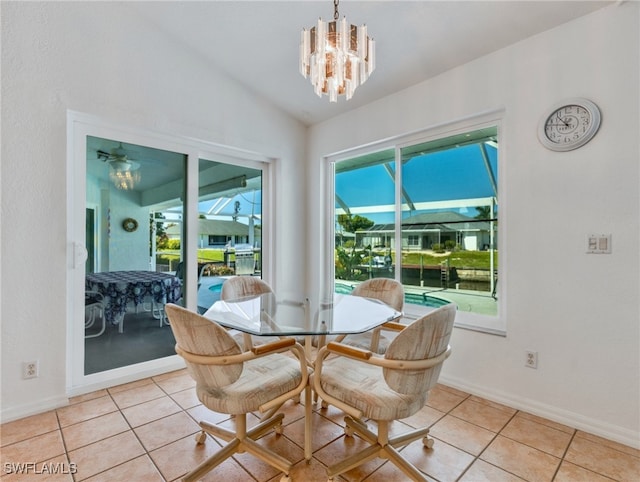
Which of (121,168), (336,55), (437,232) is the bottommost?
(437,232)

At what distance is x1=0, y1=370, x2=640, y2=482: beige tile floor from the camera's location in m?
1.66

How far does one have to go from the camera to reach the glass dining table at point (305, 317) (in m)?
1.73

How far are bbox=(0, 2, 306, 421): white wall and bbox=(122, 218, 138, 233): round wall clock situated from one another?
0.48 metres

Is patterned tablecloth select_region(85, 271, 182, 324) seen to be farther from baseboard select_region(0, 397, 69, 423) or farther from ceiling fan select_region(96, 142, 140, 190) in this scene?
ceiling fan select_region(96, 142, 140, 190)

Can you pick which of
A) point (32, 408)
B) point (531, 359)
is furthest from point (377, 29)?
point (32, 408)

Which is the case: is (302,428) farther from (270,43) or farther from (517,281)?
(270,43)

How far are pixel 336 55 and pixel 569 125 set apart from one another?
64.3 inches

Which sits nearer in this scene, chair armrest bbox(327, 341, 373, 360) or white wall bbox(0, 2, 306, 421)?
chair armrest bbox(327, 341, 373, 360)

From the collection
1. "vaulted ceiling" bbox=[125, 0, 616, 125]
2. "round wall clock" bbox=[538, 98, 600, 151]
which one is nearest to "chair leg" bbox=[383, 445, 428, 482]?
"round wall clock" bbox=[538, 98, 600, 151]

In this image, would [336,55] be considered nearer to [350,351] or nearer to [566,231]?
[350,351]

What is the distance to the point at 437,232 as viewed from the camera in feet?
9.76

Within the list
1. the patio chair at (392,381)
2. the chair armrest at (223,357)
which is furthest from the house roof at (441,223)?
the chair armrest at (223,357)

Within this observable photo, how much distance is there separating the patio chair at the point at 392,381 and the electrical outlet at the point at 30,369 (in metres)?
2.02

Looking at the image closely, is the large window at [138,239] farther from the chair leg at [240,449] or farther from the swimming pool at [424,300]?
the swimming pool at [424,300]
